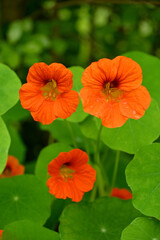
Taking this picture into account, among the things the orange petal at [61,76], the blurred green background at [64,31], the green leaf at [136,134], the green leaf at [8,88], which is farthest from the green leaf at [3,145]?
the blurred green background at [64,31]

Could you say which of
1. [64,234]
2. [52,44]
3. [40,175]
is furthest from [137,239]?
[52,44]

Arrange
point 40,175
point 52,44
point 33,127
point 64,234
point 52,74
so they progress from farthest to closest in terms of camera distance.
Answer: point 33,127 < point 52,44 < point 40,175 < point 64,234 < point 52,74

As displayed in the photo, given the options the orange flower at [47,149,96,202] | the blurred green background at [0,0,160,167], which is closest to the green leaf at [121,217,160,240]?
the orange flower at [47,149,96,202]

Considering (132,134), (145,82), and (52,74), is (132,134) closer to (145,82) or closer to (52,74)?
(145,82)

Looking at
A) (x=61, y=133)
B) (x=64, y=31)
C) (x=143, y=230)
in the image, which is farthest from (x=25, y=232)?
(x=64, y=31)

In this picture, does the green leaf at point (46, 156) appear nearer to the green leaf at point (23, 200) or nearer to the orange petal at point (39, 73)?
the green leaf at point (23, 200)

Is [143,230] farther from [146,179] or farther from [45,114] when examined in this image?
[45,114]

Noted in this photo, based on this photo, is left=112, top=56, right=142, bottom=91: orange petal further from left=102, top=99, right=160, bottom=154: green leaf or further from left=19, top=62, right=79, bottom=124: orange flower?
left=102, top=99, right=160, bottom=154: green leaf
